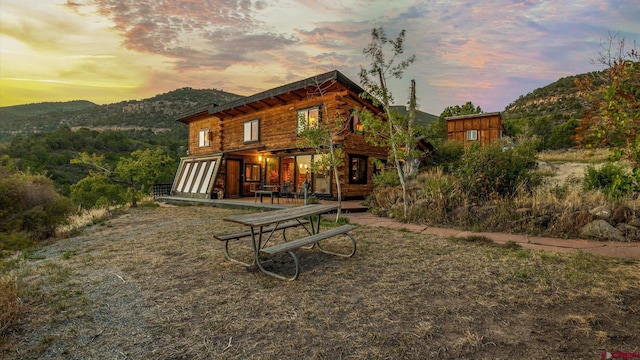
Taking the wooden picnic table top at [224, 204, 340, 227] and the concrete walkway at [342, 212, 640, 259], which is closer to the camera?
the wooden picnic table top at [224, 204, 340, 227]

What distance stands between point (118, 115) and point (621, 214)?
2124 inches

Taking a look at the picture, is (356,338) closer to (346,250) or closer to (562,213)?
(346,250)

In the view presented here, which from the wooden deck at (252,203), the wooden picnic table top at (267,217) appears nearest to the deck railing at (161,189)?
the wooden deck at (252,203)

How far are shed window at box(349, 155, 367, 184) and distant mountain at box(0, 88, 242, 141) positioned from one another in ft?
104

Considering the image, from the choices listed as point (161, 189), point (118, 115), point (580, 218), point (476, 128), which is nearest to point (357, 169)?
point (580, 218)

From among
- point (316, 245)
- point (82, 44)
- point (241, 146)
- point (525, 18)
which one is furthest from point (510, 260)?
point (82, 44)

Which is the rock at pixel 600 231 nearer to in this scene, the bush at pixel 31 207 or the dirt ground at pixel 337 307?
the dirt ground at pixel 337 307

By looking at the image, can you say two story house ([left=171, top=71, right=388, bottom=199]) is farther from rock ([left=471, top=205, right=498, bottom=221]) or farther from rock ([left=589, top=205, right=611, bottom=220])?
rock ([left=589, top=205, right=611, bottom=220])

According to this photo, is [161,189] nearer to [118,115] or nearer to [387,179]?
[387,179]

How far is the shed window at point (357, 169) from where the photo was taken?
1392 centimetres

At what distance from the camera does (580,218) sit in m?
6.02

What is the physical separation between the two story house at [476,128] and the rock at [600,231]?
70.5 feet

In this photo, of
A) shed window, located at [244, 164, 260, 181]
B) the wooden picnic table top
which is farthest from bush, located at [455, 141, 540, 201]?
shed window, located at [244, 164, 260, 181]

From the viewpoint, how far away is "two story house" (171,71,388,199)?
A: 13438mm
